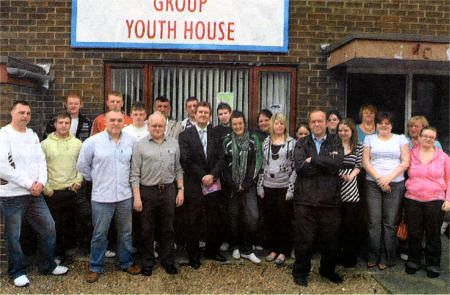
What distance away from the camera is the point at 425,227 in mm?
4645

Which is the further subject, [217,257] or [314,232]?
[217,257]

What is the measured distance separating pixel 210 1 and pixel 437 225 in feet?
14.4

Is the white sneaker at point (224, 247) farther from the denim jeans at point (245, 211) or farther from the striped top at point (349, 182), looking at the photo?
the striped top at point (349, 182)

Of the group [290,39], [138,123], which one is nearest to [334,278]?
[138,123]

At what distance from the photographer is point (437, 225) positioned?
4.56m

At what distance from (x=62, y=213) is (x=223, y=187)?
6.39 ft

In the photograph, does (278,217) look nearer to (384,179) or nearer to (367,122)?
(384,179)

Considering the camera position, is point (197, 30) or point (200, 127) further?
point (197, 30)

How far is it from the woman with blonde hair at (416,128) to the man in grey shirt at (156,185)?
9.64 ft

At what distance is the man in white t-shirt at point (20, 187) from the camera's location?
4020mm

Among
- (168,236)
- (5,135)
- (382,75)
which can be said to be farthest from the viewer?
(382,75)

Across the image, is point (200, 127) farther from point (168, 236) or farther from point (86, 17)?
point (86, 17)

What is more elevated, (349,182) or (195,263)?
(349,182)

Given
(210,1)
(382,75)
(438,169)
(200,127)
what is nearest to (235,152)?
(200,127)
